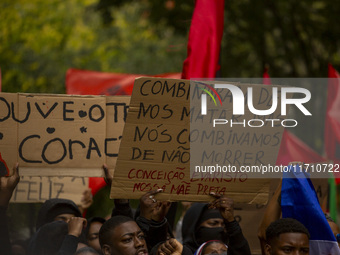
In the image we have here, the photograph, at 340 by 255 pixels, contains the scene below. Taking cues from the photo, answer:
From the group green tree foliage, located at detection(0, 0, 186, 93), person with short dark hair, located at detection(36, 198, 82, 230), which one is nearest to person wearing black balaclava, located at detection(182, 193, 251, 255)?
person with short dark hair, located at detection(36, 198, 82, 230)

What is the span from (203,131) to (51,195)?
221 cm

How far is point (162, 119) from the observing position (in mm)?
4926

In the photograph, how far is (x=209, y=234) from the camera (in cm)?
575

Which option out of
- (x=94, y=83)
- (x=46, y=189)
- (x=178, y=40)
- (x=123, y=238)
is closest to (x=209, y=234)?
(x=123, y=238)

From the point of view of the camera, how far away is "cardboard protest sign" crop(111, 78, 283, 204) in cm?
484

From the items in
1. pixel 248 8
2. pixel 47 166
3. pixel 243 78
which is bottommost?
pixel 47 166

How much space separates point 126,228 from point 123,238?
0.07m

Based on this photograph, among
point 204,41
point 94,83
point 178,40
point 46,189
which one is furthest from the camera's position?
point 178,40

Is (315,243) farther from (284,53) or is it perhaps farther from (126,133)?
(284,53)

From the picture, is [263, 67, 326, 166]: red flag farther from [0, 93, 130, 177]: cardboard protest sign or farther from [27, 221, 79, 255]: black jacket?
[27, 221, 79, 255]: black jacket

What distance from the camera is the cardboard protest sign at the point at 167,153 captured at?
484cm

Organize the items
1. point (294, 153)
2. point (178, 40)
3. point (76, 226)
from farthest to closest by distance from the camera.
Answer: point (178, 40), point (294, 153), point (76, 226)

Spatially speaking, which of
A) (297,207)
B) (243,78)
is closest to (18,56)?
(243,78)

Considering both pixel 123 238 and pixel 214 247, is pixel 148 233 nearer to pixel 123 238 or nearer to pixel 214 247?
pixel 123 238
